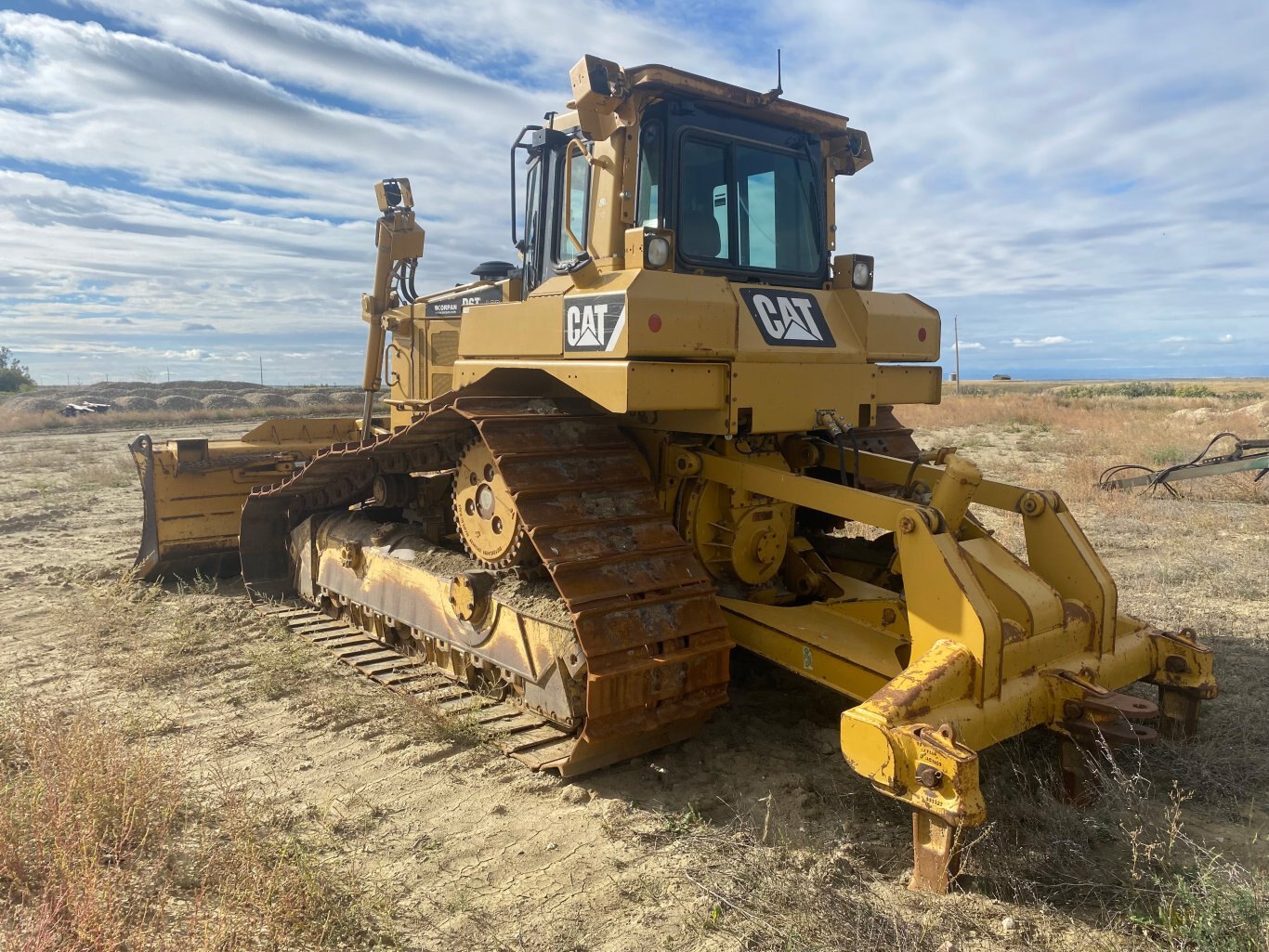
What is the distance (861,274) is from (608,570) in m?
2.60

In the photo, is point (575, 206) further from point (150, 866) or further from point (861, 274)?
point (150, 866)

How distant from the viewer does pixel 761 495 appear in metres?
5.03

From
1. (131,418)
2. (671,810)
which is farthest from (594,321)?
(131,418)

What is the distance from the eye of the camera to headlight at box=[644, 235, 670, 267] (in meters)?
4.36

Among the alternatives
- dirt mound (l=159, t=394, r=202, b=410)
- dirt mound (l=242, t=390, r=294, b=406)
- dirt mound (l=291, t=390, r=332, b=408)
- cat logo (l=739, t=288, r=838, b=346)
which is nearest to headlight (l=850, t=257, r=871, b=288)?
cat logo (l=739, t=288, r=838, b=346)

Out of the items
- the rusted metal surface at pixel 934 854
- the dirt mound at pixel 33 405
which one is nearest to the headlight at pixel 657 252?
the rusted metal surface at pixel 934 854

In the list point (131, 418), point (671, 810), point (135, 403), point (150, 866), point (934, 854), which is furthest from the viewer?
point (135, 403)

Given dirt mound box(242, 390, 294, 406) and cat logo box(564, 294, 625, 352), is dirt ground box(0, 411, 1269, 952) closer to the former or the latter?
cat logo box(564, 294, 625, 352)

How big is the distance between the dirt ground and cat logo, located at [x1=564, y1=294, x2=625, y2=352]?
213cm

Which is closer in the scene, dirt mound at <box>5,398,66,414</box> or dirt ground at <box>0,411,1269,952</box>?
dirt ground at <box>0,411,1269,952</box>

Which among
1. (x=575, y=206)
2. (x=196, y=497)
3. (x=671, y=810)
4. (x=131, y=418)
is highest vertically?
(x=575, y=206)

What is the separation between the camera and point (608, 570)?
13.8 feet

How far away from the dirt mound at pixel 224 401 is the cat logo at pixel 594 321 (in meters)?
38.8

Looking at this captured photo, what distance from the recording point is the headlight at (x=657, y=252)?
14.3ft
